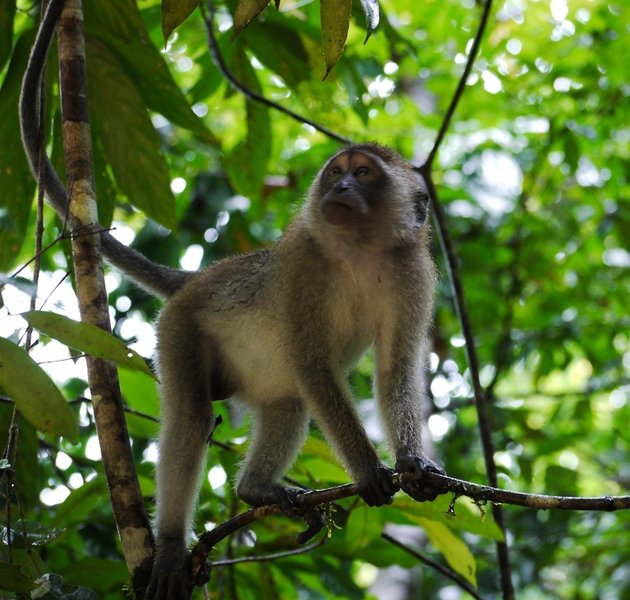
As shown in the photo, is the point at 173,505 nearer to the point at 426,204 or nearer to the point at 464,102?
the point at 426,204

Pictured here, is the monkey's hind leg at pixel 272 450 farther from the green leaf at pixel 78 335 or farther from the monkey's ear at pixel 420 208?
the green leaf at pixel 78 335

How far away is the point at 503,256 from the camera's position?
8812mm

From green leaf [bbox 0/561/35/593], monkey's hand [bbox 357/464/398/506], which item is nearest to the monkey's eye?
monkey's hand [bbox 357/464/398/506]

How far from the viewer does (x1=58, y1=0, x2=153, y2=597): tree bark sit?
10.9 feet

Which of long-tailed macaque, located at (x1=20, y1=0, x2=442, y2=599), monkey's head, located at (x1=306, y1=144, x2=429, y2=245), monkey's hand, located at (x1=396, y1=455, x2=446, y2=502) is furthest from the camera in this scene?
monkey's head, located at (x1=306, y1=144, x2=429, y2=245)

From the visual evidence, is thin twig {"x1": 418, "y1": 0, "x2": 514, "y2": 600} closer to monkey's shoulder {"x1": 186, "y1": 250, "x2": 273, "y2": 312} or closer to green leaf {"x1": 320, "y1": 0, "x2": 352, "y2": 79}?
monkey's shoulder {"x1": 186, "y1": 250, "x2": 273, "y2": 312}

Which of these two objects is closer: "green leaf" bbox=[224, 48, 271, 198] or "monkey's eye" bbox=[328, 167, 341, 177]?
"monkey's eye" bbox=[328, 167, 341, 177]

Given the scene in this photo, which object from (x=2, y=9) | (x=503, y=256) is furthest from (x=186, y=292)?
(x=503, y=256)

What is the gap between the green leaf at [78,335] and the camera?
8.69ft

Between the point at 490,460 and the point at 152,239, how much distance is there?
151 inches

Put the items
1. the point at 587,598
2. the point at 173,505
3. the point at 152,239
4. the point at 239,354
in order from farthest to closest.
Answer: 1. the point at 587,598
2. the point at 152,239
3. the point at 239,354
4. the point at 173,505

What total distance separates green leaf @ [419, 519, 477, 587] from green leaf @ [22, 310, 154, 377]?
2159 millimetres

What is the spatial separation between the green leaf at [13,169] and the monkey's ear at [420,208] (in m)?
2.09

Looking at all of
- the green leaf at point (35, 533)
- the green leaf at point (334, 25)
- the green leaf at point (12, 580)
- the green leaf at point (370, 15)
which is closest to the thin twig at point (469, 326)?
the green leaf at point (370, 15)
